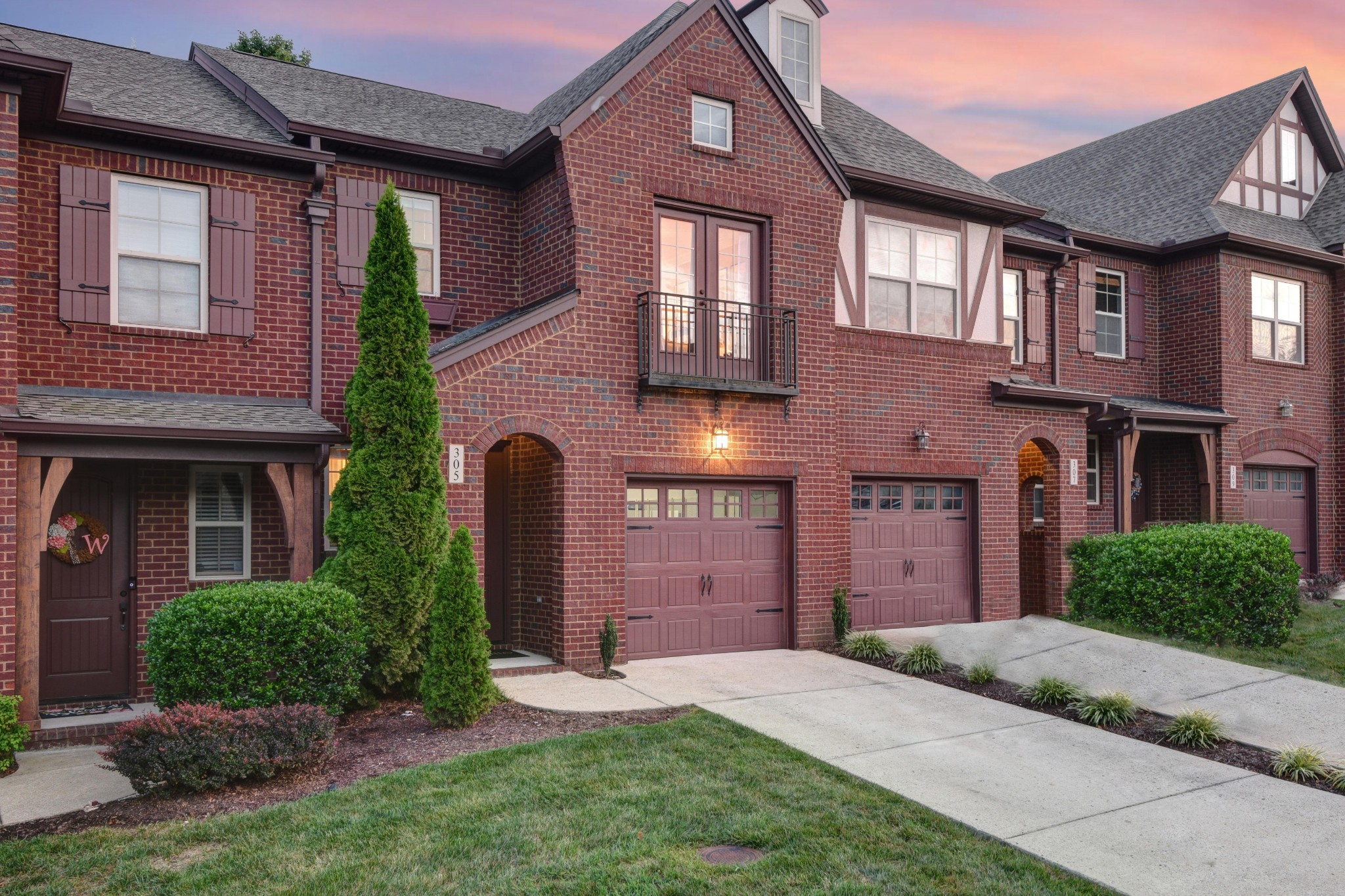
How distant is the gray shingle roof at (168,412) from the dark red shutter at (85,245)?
2.72 feet

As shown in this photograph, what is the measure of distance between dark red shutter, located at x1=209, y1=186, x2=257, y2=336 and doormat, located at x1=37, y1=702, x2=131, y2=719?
3.93m

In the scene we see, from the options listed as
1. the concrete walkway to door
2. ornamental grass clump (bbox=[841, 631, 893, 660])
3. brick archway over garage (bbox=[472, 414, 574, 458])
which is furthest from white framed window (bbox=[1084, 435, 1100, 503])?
brick archway over garage (bbox=[472, 414, 574, 458])

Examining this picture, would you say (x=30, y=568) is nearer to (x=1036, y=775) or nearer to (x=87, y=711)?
(x=87, y=711)

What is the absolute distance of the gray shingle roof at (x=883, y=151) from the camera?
14055 mm

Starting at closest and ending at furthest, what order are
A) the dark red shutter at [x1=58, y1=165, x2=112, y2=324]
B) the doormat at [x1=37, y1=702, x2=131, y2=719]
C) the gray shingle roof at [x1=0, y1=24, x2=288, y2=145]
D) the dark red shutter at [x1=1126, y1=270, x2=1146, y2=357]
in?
1. the doormat at [x1=37, y1=702, x2=131, y2=719]
2. the dark red shutter at [x1=58, y1=165, x2=112, y2=324]
3. the gray shingle roof at [x1=0, y1=24, x2=288, y2=145]
4. the dark red shutter at [x1=1126, y1=270, x2=1146, y2=357]

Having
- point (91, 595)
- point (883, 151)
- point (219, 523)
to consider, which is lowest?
point (91, 595)

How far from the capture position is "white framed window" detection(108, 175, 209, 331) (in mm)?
10133

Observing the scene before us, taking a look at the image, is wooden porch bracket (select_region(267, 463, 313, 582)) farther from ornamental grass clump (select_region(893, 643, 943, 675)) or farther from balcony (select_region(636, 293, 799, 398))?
ornamental grass clump (select_region(893, 643, 943, 675))

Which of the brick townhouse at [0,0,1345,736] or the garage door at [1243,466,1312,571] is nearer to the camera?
the brick townhouse at [0,0,1345,736]

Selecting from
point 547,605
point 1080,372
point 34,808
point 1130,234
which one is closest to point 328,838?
point 34,808

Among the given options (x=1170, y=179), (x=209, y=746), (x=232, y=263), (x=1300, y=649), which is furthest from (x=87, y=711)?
(x=1170, y=179)

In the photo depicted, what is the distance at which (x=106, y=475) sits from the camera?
1027 cm

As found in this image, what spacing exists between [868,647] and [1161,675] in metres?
3.21

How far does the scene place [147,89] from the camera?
A: 11266 mm
